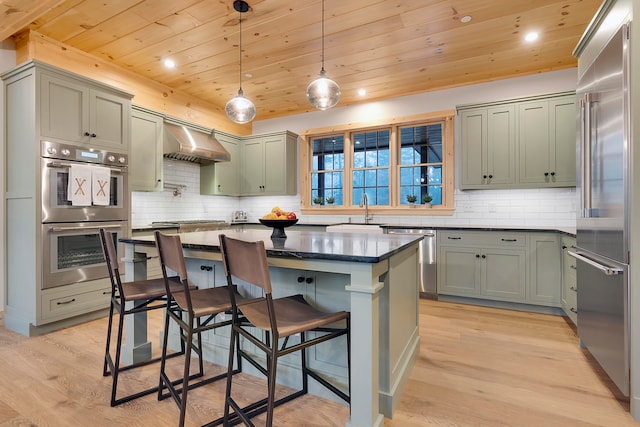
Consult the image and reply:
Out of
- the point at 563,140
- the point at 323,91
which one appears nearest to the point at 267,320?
the point at 323,91

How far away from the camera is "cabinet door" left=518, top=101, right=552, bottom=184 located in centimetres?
386

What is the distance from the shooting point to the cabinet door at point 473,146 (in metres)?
4.16

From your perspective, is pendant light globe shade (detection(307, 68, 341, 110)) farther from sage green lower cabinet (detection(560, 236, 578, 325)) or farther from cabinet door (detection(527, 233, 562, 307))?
cabinet door (detection(527, 233, 562, 307))

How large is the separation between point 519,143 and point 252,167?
3959 mm

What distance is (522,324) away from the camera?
3.26 m

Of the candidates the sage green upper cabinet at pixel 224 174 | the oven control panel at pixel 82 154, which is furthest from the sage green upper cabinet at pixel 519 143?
the oven control panel at pixel 82 154

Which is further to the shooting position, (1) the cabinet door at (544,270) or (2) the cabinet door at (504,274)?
(2) the cabinet door at (504,274)

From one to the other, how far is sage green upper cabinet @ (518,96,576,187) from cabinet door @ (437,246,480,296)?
1100 mm

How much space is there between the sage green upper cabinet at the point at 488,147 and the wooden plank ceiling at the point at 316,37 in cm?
58

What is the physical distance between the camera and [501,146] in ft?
13.3

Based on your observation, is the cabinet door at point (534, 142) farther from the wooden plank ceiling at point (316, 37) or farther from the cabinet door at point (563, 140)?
the wooden plank ceiling at point (316, 37)

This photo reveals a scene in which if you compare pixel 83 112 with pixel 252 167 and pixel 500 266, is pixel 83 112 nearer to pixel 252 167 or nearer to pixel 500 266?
pixel 252 167

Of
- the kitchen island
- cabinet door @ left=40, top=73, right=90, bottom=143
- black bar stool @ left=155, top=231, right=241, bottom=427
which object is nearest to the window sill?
the kitchen island

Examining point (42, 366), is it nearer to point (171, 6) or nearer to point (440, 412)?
point (440, 412)
